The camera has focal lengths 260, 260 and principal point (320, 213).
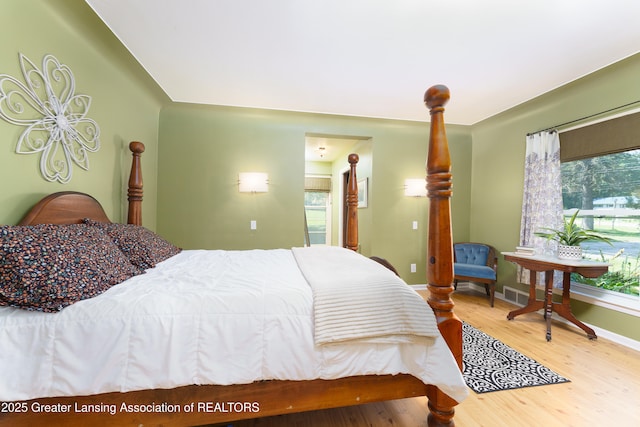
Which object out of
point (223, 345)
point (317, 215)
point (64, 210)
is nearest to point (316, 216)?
point (317, 215)

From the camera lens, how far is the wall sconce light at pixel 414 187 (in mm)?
3834

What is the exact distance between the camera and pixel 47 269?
3.39 ft

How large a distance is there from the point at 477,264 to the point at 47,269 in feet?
14.0

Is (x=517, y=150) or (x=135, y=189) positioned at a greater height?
(x=517, y=150)

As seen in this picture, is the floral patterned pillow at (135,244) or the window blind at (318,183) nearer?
the floral patterned pillow at (135,244)

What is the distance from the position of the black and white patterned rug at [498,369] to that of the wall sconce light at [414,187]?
2.10 meters

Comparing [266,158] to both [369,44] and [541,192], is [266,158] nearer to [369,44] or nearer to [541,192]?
[369,44]

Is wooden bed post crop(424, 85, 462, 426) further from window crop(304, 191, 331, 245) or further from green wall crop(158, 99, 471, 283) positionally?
window crop(304, 191, 331, 245)

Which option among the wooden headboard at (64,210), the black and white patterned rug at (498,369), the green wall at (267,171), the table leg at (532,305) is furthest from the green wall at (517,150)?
the wooden headboard at (64,210)

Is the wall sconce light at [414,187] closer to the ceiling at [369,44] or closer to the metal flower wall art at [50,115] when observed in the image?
the ceiling at [369,44]

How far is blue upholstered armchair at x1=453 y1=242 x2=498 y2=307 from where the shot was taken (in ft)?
10.6

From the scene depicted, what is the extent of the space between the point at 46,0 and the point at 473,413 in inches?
139

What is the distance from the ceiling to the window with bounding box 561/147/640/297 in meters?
0.93

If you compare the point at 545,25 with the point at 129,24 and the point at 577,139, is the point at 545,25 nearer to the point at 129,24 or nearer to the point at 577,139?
the point at 577,139
